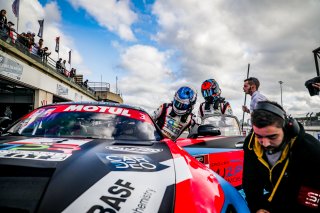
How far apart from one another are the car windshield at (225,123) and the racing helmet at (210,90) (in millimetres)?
1619

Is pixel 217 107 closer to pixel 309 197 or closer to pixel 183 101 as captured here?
pixel 183 101

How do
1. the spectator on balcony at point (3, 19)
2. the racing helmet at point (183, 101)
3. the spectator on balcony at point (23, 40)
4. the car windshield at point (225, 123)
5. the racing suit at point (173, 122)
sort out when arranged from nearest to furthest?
the car windshield at point (225, 123) < the racing helmet at point (183, 101) < the racing suit at point (173, 122) < the spectator on balcony at point (3, 19) < the spectator on balcony at point (23, 40)

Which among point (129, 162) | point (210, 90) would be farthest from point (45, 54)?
point (129, 162)

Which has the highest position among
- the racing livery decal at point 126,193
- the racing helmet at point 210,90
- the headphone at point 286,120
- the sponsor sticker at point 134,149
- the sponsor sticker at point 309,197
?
the racing helmet at point 210,90

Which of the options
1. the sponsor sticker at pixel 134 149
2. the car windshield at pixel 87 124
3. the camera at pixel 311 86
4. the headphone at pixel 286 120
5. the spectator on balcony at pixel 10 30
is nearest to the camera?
the sponsor sticker at pixel 134 149

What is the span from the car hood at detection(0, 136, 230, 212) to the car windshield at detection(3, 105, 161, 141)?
0.60m

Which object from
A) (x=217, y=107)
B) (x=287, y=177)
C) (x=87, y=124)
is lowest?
(x=287, y=177)

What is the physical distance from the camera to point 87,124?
2523mm

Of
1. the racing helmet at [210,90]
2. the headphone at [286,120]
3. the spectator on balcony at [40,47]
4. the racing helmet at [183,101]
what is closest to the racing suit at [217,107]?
the racing helmet at [210,90]

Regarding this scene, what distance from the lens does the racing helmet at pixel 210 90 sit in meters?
6.20

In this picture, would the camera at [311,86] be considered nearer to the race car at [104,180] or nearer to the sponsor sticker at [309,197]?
the sponsor sticker at [309,197]

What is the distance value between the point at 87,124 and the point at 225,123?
2664 mm

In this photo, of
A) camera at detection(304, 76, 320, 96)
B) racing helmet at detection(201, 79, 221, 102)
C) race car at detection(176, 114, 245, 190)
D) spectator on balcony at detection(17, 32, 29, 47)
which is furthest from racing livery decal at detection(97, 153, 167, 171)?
spectator on balcony at detection(17, 32, 29, 47)

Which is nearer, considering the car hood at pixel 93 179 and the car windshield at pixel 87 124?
the car hood at pixel 93 179
